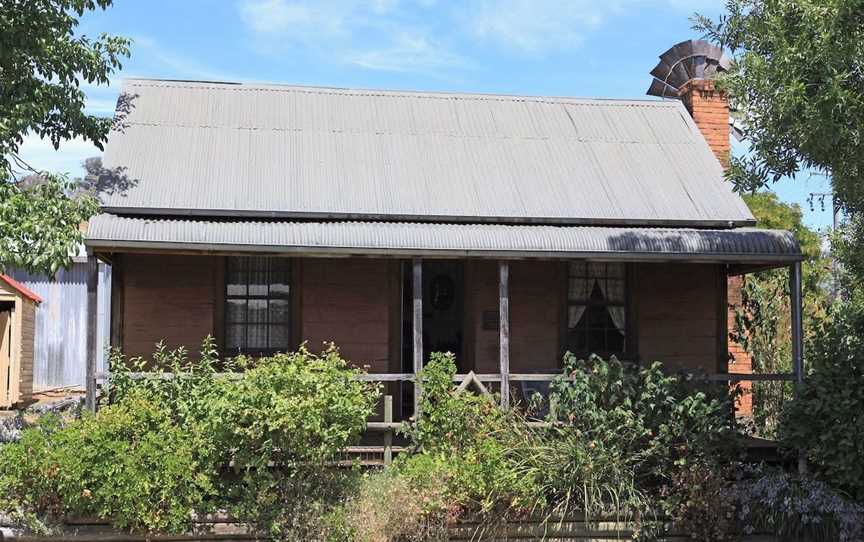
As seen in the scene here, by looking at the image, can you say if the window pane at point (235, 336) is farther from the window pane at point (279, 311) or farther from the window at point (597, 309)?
the window at point (597, 309)

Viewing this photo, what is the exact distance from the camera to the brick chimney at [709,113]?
52.0 feet

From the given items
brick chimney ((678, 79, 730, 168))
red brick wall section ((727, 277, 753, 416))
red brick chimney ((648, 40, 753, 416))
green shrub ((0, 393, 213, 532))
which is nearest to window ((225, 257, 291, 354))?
green shrub ((0, 393, 213, 532))

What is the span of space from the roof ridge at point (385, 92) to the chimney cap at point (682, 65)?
2206mm

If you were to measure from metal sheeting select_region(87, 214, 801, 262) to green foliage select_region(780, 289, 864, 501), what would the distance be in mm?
1154

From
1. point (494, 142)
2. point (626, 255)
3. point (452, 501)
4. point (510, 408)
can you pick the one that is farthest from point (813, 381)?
point (494, 142)

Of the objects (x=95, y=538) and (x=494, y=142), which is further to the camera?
(x=494, y=142)

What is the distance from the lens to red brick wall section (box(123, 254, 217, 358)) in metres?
12.7

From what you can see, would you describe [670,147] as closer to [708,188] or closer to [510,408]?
[708,188]

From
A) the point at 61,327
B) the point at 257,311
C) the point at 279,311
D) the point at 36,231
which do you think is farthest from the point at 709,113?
the point at 61,327

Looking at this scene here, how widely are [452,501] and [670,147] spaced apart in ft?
22.3

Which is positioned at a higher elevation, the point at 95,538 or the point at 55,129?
the point at 55,129

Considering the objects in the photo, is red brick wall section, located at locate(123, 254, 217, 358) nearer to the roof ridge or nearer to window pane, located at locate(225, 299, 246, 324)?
window pane, located at locate(225, 299, 246, 324)

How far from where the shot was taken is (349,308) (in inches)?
514

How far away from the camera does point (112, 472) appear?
960cm
